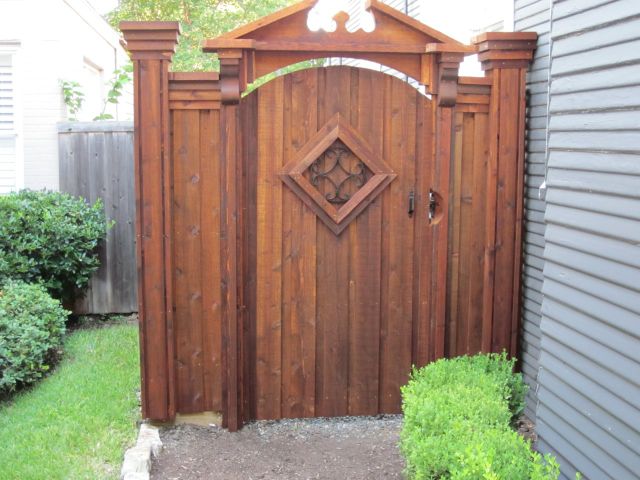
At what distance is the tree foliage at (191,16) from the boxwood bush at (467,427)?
1563 centimetres

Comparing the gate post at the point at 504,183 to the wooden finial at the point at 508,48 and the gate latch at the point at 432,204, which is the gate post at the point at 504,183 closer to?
the wooden finial at the point at 508,48

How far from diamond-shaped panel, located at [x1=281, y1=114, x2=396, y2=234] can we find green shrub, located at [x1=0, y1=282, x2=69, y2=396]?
2193 millimetres

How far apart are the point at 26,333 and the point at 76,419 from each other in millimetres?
1011

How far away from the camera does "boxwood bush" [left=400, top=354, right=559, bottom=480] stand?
10.1 feet

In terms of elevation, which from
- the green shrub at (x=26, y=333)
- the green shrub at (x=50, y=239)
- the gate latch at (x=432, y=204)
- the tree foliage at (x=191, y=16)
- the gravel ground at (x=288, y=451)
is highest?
the tree foliage at (x=191, y=16)

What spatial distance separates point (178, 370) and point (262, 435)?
0.67 metres

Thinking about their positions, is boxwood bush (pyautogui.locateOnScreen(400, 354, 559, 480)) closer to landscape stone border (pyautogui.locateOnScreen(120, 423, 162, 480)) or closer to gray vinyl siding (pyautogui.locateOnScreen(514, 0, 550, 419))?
gray vinyl siding (pyautogui.locateOnScreen(514, 0, 550, 419))

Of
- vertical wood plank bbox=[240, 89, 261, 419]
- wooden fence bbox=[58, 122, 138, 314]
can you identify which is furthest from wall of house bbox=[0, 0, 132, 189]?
vertical wood plank bbox=[240, 89, 261, 419]

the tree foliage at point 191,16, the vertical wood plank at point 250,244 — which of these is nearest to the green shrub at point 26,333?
the vertical wood plank at point 250,244

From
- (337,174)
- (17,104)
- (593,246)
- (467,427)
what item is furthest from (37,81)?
(593,246)

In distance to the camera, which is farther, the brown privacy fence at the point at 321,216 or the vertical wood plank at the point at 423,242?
the vertical wood plank at the point at 423,242

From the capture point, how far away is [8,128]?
8.50 m

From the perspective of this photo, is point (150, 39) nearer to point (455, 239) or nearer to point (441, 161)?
point (441, 161)

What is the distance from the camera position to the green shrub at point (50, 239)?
693cm
